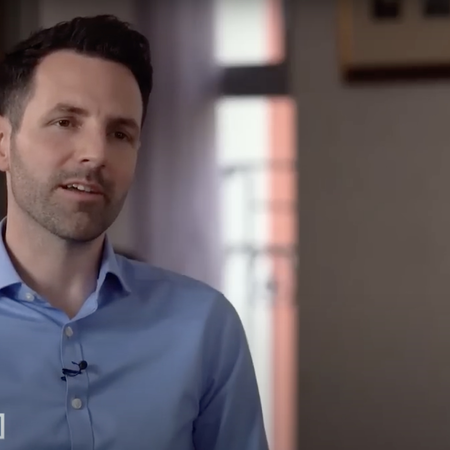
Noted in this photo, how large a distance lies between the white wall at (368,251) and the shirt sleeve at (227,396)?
0.76 ft

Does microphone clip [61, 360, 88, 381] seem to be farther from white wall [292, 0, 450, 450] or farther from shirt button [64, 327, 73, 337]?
white wall [292, 0, 450, 450]

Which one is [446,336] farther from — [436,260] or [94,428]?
[94,428]

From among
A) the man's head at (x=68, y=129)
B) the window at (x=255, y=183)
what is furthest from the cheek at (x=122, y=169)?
the window at (x=255, y=183)

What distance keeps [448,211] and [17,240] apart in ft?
2.10

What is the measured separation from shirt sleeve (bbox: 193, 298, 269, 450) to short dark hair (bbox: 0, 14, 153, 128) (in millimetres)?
320

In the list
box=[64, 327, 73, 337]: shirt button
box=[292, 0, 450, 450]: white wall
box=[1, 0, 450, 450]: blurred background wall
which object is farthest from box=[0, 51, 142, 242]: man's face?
box=[292, 0, 450, 450]: white wall

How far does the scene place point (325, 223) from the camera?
1.07 m

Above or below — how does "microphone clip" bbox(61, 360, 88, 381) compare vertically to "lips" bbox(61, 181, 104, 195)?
below

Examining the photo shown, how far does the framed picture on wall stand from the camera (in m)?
1.05

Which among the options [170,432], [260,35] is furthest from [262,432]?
[260,35]

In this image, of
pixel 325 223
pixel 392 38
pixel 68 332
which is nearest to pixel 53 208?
pixel 68 332

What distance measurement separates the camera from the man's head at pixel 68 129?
0.76 metres

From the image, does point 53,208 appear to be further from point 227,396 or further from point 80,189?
point 227,396

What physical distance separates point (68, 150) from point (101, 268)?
0.15 m
